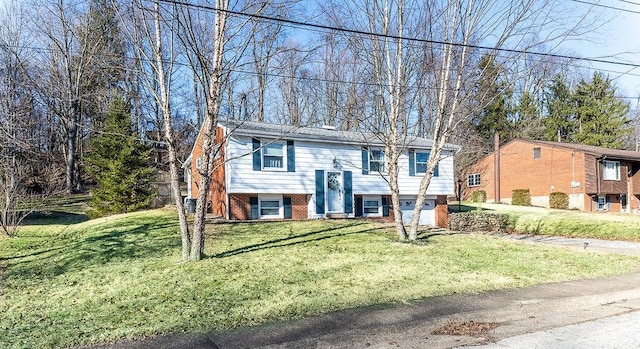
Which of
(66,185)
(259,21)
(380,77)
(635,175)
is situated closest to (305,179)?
(380,77)

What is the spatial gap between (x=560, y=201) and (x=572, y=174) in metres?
2.20

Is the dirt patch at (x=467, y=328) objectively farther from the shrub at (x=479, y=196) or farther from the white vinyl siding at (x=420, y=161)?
the shrub at (x=479, y=196)

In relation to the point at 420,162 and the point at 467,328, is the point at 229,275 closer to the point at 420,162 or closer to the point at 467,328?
the point at 467,328

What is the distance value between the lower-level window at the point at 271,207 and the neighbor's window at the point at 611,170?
2651 centimetres

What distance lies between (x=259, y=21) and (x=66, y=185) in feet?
87.1

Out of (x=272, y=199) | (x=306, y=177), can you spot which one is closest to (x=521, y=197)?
(x=306, y=177)

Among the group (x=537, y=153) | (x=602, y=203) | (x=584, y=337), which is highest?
(x=537, y=153)

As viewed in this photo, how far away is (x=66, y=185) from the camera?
2938cm

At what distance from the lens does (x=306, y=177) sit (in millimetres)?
18797

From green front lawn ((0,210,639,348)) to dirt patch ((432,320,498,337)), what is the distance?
4.37 ft

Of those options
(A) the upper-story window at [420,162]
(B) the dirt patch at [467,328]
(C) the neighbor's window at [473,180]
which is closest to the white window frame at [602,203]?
(C) the neighbor's window at [473,180]

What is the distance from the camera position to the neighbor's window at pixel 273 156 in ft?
58.8

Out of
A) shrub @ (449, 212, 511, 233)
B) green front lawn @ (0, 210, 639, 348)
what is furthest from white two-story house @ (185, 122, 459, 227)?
green front lawn @ (0, 210, 639, 348)

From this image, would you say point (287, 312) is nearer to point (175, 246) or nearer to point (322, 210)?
point (175, 246)
